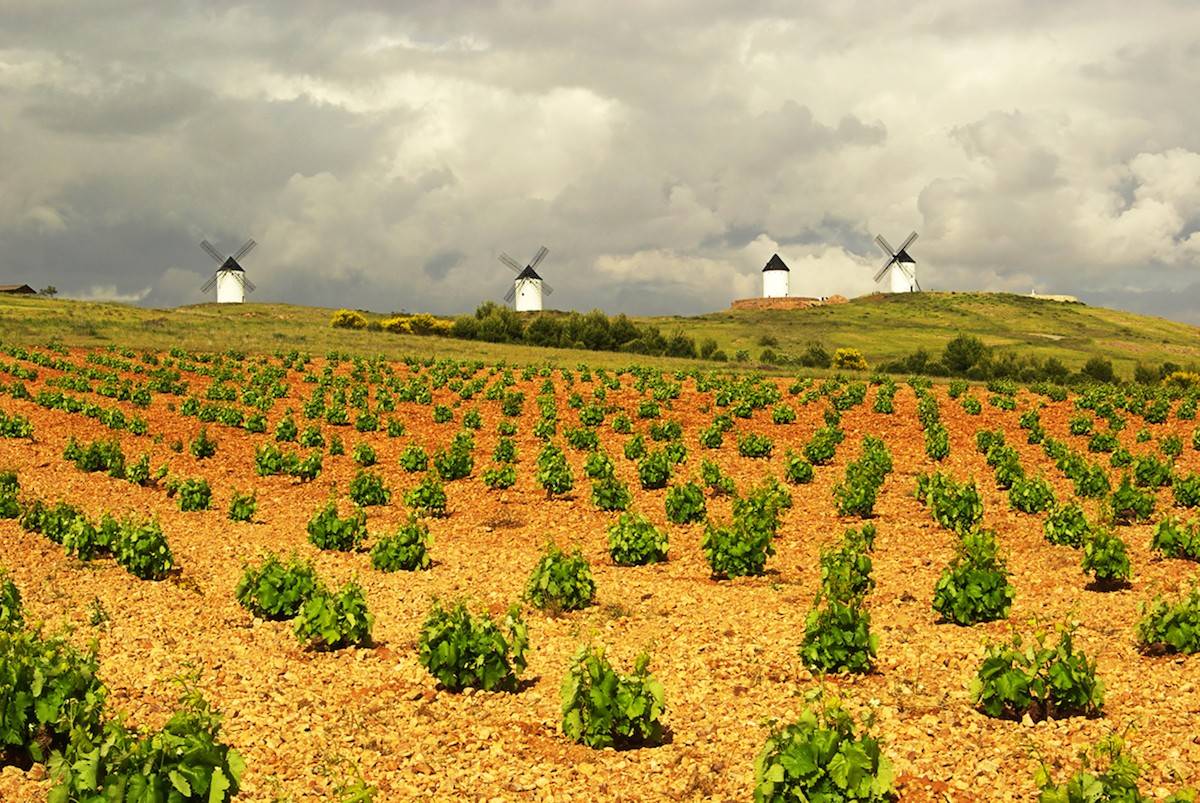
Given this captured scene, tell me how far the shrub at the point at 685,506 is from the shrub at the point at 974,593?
35.6 feet

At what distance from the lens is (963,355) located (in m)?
106

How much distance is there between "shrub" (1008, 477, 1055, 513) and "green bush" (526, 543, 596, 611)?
15.8m

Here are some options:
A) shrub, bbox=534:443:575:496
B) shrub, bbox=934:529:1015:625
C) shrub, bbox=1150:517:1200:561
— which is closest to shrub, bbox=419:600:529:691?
shrub, bbox=934:529:1015:625

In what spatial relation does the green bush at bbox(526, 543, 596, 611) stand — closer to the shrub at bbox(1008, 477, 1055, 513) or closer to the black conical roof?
the shrub at bbox(1008, 477, 1055, 513)

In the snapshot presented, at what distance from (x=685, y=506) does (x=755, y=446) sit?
37.9 ft

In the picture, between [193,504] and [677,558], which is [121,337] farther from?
[677,558]

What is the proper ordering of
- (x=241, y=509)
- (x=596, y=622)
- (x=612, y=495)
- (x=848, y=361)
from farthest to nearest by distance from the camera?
(x=848, y=361)
(x=612, y=495)
(x=241, y=509)
(x=596, y=622)

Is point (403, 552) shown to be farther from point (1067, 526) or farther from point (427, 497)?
point (1067, 526)

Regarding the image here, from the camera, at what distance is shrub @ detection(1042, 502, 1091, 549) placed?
77.6ft

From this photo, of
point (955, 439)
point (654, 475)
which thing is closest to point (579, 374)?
point (955, 439)

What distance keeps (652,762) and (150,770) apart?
564cm

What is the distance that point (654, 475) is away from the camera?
110ft

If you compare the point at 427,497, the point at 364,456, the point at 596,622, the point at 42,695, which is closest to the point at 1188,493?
the point at 596,622

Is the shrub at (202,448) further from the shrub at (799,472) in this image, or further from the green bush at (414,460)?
the shrub at (799,472)
